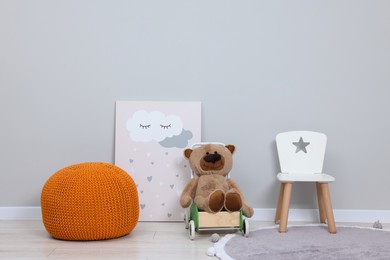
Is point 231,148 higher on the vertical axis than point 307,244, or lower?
higher

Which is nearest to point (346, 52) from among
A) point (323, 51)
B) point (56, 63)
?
point (323, 51)

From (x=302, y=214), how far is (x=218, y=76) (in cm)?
89

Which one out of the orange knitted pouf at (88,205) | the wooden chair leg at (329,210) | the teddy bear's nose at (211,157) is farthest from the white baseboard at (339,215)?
the orange knitted pouf at (88,205)

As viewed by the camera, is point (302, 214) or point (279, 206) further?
point (302, 214)

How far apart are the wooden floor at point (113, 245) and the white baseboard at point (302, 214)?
165 mm

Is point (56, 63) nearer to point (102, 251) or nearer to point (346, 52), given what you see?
point (102, 251)

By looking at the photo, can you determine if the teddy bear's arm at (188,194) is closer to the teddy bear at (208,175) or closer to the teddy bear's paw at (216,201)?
the teddy bear at (208,175)

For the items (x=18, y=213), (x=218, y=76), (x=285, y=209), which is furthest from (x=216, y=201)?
(x=18, y=213)

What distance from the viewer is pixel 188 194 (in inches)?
87.4

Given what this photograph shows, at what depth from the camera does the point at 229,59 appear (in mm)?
2570

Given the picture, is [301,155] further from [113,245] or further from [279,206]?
[113,245]

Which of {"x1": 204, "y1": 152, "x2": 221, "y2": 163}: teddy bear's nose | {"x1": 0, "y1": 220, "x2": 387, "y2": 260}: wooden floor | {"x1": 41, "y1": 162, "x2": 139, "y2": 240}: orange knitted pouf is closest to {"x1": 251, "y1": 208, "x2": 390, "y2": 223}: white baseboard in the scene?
{"x1": 0, "y1": 220, "x2": 387, "y2": 260}: wooden floor

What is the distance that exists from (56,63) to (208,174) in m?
1.06

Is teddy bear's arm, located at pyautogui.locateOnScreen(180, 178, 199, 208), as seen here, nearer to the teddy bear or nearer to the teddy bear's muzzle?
the teddy bear
